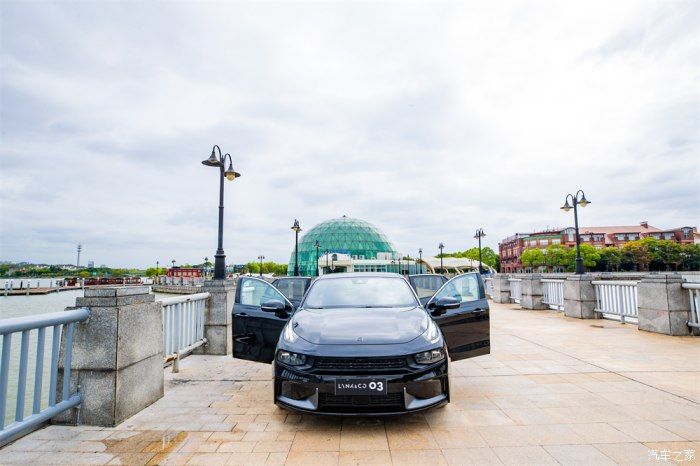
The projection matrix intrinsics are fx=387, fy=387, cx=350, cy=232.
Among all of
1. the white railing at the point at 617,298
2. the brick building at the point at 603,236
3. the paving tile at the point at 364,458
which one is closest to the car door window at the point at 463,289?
the paving tile at the point at 364,458

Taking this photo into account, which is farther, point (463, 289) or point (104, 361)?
point (463, 289)

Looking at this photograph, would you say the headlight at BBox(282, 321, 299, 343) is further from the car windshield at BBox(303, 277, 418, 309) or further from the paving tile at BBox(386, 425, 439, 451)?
the paving tile at BBox(386, 425, 439, 451)

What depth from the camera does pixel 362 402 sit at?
139 inches

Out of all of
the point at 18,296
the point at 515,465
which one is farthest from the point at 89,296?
the point at 18,296

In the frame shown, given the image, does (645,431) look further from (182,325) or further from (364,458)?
(182,325)

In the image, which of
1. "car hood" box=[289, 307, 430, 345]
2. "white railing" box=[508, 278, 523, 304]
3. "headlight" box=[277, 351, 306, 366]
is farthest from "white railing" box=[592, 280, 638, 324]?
"headlight" box=[277, 351, 306, 366]

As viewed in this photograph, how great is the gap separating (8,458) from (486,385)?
17.2 ft

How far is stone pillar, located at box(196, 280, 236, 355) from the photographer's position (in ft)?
25.3

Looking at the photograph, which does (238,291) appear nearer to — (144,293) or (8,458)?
(144,293)

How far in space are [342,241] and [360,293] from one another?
220 ft

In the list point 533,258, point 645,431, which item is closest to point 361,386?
point 645,431

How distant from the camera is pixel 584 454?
10.7ft

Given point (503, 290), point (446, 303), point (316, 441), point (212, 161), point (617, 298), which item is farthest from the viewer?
point (503, 290)

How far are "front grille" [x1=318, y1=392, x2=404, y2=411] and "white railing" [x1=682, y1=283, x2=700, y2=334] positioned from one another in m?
8.63
